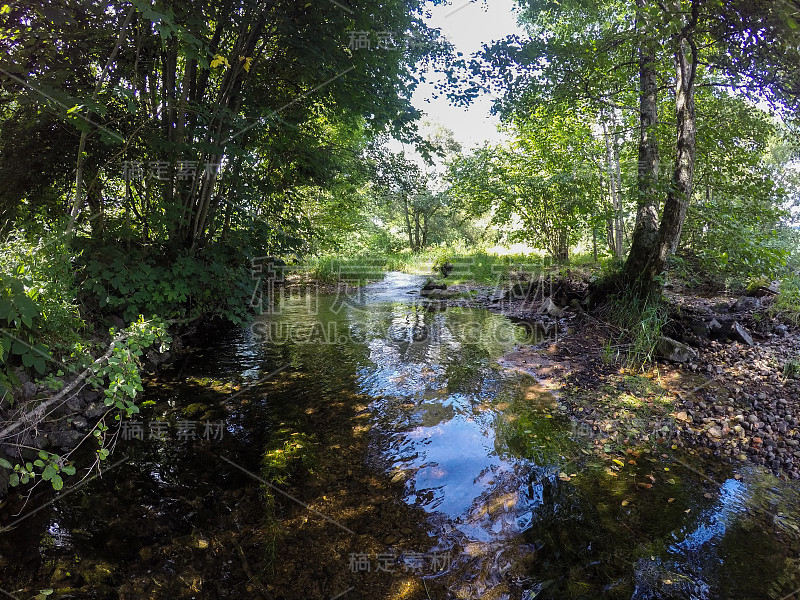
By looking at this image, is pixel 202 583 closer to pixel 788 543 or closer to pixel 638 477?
pixel 638 477

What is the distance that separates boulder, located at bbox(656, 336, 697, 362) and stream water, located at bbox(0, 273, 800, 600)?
1.90 metres

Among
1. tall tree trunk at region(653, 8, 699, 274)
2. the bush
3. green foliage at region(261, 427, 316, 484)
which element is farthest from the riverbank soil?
the bush

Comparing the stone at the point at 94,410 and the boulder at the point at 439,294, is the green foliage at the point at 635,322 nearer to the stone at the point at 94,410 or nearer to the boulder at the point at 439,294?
the boulder at the point at 439,294

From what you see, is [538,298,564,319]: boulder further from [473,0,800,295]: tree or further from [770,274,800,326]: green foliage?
[770,274,800,326]: green foliage

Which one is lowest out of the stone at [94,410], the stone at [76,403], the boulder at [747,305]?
the stone at [94,410]

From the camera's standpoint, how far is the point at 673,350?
17.4ft

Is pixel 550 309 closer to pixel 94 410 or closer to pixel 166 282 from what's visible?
pixel 166 282

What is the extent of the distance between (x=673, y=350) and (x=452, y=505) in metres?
4.16

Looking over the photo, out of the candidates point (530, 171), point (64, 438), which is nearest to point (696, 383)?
point (64, 438)

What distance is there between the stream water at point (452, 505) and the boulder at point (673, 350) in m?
1.90

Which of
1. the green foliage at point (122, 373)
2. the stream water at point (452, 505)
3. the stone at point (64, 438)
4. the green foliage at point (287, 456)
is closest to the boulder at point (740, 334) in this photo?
the stream water at point (452, 505)

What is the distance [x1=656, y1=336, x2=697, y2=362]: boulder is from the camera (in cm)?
521

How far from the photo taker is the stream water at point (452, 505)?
230 centimetres

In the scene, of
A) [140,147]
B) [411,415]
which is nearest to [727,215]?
[411,415]
